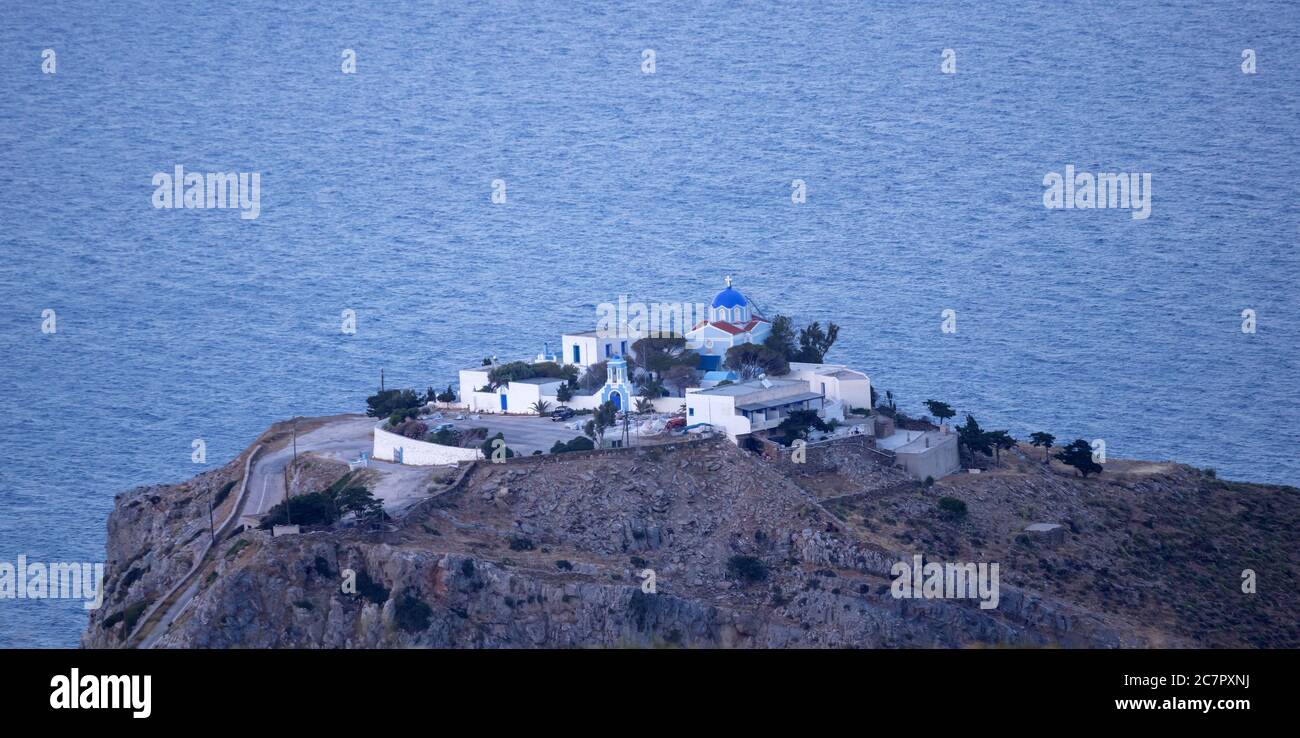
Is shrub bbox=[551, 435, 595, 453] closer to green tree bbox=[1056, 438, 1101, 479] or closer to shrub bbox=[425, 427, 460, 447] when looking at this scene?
shrub bbox=[425, 427, 460, 447]

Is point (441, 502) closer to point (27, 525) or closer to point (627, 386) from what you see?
point (627, 386)

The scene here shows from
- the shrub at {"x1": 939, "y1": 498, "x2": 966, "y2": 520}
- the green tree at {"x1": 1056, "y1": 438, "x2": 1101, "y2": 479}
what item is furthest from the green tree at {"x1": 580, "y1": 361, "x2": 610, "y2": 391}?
the green tree at {"x1": 1056, "y1": 438, "x2": 1101, "y2": 479}

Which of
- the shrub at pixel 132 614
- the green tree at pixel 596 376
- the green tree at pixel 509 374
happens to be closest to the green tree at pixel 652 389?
the green tree at pixel 596 376

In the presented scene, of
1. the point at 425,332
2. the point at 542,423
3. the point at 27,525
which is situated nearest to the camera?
the point at 542,423

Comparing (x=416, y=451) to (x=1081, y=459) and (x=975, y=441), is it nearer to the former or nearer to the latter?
(x=975, y=441)

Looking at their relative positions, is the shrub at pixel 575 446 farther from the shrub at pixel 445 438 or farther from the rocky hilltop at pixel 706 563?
the shrub at pixel 445 438
